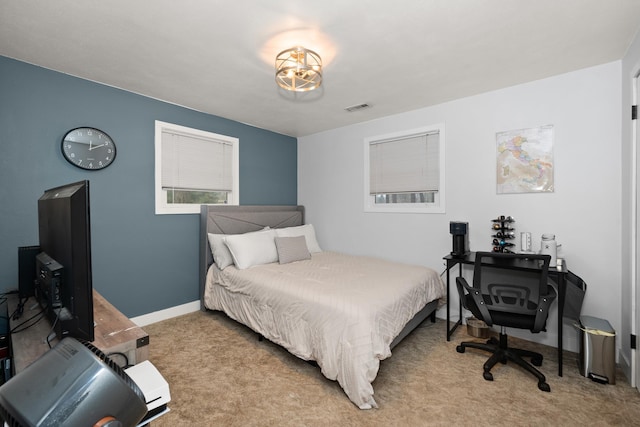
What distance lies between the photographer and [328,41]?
81.7 inches

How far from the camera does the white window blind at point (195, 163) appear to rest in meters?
3.30

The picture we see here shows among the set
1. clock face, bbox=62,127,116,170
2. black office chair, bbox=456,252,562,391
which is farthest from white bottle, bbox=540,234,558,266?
clock face, bbox=62,127,116,170

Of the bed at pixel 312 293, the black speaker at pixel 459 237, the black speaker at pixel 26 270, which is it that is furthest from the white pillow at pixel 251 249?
the black speaker at pixel 459 237

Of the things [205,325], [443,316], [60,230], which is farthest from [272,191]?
[60,230]

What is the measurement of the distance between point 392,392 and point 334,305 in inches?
28.5

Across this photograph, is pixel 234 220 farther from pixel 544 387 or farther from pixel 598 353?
pixel 598 353

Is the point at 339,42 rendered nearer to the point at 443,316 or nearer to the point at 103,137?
the point at 103,137

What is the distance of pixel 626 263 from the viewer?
2250 mm

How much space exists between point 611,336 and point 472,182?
Answer: 1650 millimetres

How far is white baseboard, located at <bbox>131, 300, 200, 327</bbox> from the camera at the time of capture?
3.08m

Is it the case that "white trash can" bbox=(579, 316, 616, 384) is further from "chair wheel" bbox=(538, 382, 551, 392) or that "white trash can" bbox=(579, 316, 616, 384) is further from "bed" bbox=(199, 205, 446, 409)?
"bed" bbox=(199, 205, 446, 409)

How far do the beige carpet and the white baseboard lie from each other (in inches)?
23.8

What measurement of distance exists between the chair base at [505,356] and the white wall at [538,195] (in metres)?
0.55

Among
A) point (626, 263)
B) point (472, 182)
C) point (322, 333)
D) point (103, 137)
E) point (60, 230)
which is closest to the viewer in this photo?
point (60, 230)
